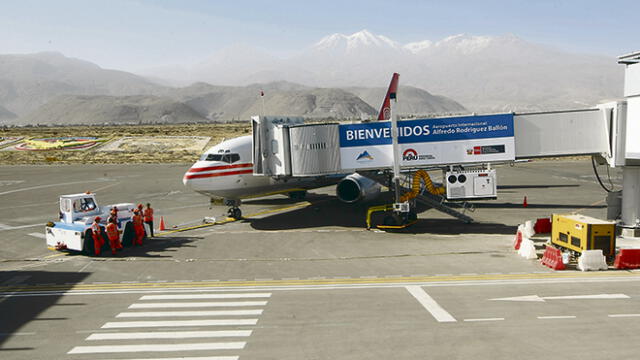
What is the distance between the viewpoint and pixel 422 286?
19594mm

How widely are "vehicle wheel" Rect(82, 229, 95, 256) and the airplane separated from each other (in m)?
8.05

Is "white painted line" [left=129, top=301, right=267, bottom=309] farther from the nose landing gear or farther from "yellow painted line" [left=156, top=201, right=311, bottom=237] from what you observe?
the nose landing gear

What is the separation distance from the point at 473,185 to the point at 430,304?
599 inches

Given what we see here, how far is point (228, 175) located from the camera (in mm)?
33125

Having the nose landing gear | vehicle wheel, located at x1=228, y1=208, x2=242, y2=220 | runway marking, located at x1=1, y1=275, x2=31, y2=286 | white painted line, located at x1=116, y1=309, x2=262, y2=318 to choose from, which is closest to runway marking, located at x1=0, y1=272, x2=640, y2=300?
runway marking, located at x1=1, y1=275, x2=31, y2=286

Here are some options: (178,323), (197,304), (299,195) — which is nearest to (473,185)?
(299,195)

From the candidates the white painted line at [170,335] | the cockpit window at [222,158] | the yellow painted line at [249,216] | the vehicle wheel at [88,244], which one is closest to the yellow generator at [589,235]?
the white painted line at [170,335]

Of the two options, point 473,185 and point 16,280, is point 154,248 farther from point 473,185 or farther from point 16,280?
point 473,185

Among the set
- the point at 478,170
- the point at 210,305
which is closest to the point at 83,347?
the point at 210,305

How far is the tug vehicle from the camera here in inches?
1001

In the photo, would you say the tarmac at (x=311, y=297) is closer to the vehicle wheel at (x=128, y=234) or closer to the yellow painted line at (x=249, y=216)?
the yellow painted line at (x=249, y=216)

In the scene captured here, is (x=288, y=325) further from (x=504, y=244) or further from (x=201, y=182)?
(x=201, y=182)

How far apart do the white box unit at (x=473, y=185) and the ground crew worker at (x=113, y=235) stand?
19586 mm

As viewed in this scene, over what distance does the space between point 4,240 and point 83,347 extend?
65.5 feet
